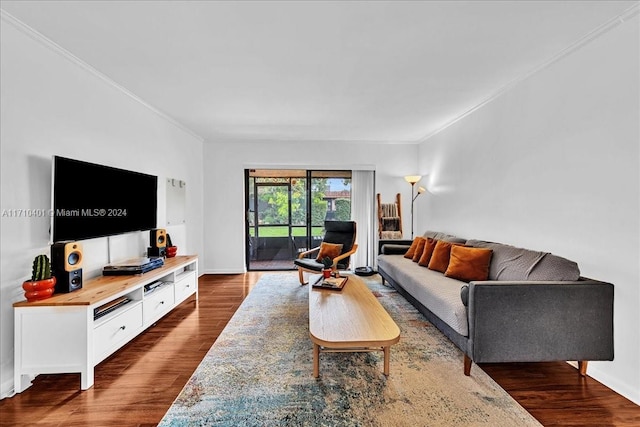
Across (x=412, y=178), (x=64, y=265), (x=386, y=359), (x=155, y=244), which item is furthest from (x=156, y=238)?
(x=412, y=178)

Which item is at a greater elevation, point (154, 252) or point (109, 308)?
point (154, 252)

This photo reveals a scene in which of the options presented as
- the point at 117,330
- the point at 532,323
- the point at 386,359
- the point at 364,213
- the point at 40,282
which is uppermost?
the point at 364,213

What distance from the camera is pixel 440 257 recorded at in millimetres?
3602

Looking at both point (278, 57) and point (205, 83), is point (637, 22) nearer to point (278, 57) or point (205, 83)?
point (278, 57)

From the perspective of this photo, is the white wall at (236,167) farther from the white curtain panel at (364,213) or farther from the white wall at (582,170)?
the white wall at (582,170)

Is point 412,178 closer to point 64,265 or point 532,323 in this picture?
point 532,323

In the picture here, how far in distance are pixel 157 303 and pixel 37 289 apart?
Result: 111cm

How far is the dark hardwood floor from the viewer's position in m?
1.79

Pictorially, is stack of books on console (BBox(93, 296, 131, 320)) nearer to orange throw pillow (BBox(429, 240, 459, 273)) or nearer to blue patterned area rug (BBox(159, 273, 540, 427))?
blue patterned area rug (BBox(159, 273, 540, 427))

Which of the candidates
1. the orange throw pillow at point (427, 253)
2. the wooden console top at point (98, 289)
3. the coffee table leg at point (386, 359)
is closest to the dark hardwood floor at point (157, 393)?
the wooden console top at point (98, 289)

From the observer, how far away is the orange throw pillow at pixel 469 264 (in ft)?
9.90

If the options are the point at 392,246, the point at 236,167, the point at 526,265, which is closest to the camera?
the point at 526,265

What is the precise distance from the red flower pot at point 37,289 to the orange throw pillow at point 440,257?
362cm

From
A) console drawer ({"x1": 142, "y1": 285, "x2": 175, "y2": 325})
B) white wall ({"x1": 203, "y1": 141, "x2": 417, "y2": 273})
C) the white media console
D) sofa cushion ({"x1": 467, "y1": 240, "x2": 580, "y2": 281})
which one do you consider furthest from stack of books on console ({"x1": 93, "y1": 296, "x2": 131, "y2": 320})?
sofa cushion ({"x1": 467, "y1": 240, "x2": 580, "y2": 281})
